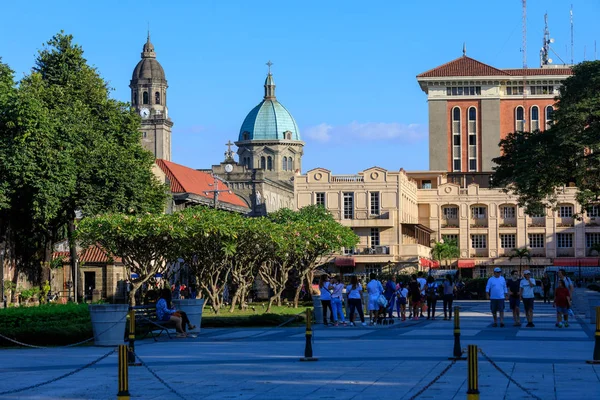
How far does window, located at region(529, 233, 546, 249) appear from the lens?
4437 inches

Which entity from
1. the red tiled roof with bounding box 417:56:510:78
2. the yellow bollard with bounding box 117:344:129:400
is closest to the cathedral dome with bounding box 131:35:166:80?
the red tiled roof with bounding box 417:56:510:78

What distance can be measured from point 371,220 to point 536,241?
806 inches

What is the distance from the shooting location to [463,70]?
137500 millimetres

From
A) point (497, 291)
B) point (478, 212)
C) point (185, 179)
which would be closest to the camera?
point (497, 291)

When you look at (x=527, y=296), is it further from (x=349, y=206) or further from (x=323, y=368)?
(x=349, y=206)

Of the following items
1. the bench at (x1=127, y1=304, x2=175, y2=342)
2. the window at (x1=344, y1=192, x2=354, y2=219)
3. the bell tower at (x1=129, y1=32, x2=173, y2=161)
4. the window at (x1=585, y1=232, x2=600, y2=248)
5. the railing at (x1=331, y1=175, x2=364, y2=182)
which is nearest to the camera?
the bench at (x1=127, y1=304, x2=175, y2=342)

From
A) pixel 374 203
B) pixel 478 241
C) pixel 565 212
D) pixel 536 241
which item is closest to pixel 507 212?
pixel 536 241

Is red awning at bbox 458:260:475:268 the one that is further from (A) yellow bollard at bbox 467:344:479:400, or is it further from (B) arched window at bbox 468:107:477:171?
(A) yellow bollard at bbox 467:344:479:400

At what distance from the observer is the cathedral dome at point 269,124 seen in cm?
17362

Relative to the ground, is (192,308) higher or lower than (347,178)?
lower

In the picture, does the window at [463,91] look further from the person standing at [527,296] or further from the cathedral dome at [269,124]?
the person standing at [527,296]

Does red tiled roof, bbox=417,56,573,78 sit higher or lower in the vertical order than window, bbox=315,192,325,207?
higher

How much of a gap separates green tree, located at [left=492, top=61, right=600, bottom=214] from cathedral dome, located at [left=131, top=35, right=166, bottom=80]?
101844mm

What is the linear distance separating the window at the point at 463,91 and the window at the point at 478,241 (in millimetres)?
28550
